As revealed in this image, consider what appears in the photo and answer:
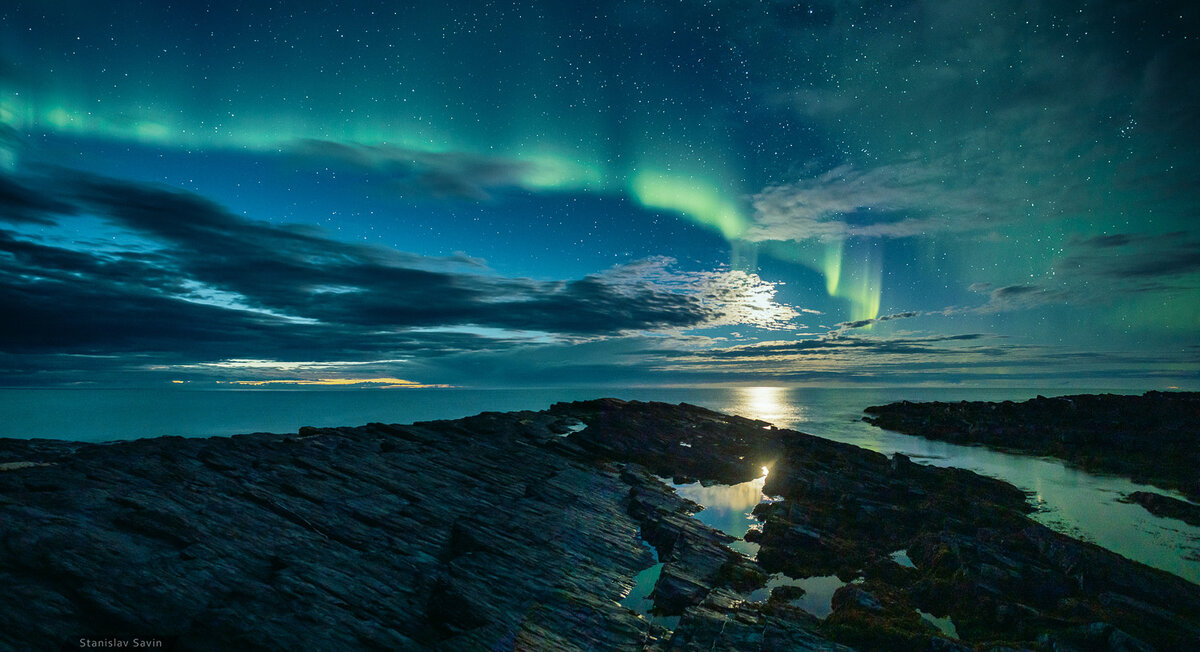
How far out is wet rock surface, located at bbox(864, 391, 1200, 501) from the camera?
63.3 metres

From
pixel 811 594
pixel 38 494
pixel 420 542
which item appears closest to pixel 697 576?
pixel 811 594

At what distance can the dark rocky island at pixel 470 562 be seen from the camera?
55.3ft

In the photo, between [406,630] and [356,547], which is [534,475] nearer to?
[356,547]

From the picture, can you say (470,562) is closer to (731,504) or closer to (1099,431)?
(731,504)

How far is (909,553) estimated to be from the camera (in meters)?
32.2

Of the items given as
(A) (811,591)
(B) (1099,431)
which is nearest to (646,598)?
(A) (811,591)

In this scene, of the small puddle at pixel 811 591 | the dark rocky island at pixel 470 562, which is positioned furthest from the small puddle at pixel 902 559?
the small puddle at pixel 811 591

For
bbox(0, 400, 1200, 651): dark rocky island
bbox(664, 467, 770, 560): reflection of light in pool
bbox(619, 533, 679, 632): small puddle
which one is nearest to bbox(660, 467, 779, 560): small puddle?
bbox(664, 467, 770, 560): reflection of light in pool

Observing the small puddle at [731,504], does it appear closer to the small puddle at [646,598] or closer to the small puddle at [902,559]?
the small puddle at [646,598]

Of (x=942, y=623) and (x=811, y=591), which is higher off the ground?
(x=942, y=623)

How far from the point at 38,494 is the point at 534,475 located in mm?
29873

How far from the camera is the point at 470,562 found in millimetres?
24125

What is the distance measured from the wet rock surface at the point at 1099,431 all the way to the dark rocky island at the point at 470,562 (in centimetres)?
4022

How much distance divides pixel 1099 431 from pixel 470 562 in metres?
114
